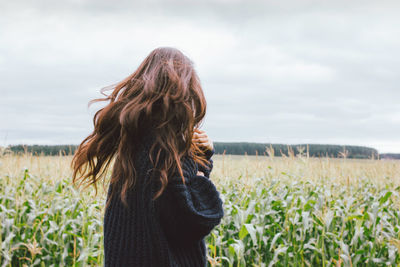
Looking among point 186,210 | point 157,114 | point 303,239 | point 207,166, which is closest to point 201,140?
point 207,166

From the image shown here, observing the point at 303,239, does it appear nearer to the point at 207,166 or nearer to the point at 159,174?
the point at 207,166

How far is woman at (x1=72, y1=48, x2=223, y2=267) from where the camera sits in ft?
6.27

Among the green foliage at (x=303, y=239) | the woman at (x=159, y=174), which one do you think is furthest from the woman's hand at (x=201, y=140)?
the green foliage at (x=303, y=239)

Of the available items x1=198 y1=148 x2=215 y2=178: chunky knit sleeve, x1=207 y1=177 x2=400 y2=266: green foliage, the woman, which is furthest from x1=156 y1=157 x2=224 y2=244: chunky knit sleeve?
x1=207 y1=177 x2=400 y2=266: green foliage

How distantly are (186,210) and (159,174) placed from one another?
9.7 inches

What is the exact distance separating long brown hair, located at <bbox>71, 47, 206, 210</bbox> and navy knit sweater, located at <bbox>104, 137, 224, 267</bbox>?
0.22ft

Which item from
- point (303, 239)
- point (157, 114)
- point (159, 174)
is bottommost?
point (303, 239)

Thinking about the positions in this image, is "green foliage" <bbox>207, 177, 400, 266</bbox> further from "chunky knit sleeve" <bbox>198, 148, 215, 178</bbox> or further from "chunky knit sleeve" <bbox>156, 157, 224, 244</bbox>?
"chunky knit sleeve" <bbox>156, 157, 224, 244</bbox>

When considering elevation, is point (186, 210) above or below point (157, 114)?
below

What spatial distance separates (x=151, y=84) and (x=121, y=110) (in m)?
0.26

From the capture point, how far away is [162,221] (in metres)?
1.93

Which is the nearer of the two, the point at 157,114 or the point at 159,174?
the point at 159,174

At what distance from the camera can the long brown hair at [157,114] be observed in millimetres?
1949

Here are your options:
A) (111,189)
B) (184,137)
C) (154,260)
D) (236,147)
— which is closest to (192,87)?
(184,137)
